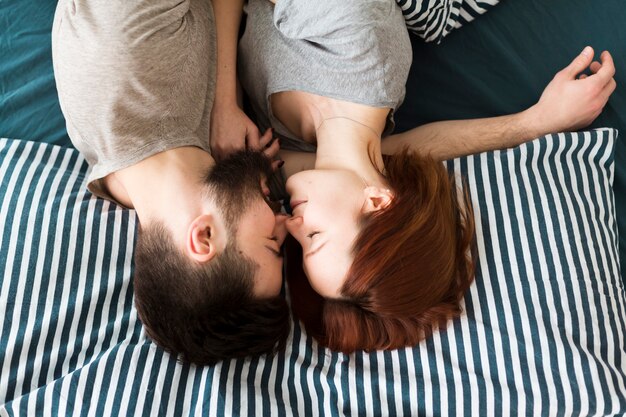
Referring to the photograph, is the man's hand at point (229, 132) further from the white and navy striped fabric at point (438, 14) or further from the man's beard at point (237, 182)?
the white and navy striped fabric at point (438, 14)

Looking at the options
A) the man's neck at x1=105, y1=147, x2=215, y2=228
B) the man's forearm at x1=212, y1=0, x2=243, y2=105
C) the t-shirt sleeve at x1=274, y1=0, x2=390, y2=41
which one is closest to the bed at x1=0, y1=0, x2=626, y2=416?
the man's neck at x1=105, y1=147, x2=215, y2=228

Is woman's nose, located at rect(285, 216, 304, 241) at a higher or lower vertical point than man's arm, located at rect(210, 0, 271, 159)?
lower

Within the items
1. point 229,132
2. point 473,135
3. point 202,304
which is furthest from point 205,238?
point 473,135

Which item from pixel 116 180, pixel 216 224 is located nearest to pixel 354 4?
pixel 216 224

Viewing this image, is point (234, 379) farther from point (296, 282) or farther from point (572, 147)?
point (572, 147)

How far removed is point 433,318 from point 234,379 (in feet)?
1.39

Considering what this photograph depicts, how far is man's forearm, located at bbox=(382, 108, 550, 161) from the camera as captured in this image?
1.30 metres

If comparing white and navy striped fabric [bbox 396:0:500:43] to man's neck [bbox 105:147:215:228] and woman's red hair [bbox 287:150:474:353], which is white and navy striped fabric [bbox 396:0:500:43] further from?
man's neck [bbox 105:147:215:228]

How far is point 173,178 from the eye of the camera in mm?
1140

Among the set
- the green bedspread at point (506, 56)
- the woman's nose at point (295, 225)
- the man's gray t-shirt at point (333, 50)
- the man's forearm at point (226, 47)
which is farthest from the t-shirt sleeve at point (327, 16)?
the woman's nose at point (295, 225)

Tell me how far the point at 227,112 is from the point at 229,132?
0.16ft

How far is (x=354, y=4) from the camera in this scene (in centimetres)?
116

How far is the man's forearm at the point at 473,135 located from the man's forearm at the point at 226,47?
46 centimetres

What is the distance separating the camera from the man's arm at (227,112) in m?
1.31
